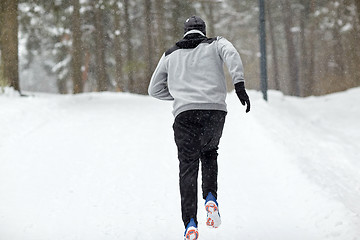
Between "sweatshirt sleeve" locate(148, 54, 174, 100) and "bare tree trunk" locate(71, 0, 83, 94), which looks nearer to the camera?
"sweatshirt sleeve" locate(148, 54, 174, 100)

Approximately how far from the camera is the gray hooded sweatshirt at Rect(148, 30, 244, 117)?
12.4ft

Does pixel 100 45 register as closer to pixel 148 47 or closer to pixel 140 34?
pixel 148 47

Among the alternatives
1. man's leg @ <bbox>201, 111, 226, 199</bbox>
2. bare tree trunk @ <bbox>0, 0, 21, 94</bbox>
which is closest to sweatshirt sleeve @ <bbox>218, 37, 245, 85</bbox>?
man's leg @ <bbox>201, 111, 226, 199</bbox>

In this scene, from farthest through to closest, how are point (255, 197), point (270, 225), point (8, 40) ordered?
point (8, 40) < point (255, 197) < point (270, 225)

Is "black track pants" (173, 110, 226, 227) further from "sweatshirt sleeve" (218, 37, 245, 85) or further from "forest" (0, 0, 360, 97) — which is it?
"forest" (0, 0, 360, 97)

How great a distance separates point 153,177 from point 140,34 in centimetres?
2371

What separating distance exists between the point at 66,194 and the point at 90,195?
33 cm

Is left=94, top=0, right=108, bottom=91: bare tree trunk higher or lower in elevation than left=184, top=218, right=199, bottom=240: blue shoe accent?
higher

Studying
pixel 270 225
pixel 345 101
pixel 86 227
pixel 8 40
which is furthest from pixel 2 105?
pixel 345 101

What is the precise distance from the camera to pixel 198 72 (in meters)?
3.83

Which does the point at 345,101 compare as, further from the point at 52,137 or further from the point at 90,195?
the point at 90,195

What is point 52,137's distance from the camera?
30.0 ft

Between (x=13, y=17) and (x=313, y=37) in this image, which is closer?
(x=13, y=17)

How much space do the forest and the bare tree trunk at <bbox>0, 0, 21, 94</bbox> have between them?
3 cm
